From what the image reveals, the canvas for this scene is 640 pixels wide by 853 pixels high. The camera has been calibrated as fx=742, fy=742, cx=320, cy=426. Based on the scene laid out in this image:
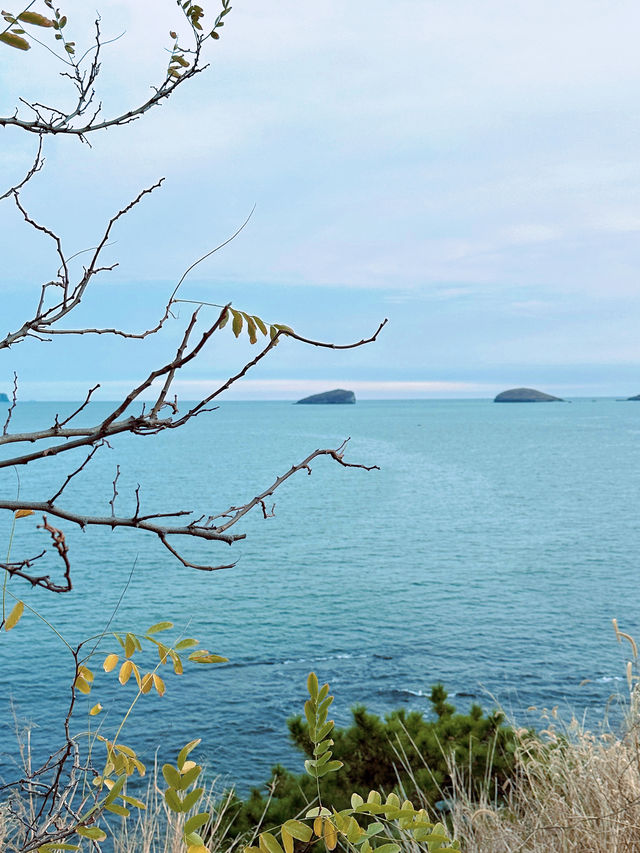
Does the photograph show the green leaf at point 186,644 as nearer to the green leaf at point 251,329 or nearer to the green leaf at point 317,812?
the green leaf at point 317,812

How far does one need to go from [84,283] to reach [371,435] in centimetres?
10590

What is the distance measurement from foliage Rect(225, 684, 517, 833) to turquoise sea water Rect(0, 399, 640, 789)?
1942 millimetres

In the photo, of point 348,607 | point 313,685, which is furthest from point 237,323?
point 348,607

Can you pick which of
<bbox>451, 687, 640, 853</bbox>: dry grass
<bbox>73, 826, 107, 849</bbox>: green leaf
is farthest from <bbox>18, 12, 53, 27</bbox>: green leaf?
<bbox>451, 687, 640, 853</bbox>: dry grass

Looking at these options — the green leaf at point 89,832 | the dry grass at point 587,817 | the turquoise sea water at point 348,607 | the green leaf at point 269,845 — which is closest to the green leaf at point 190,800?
the green leaf at point 269,845

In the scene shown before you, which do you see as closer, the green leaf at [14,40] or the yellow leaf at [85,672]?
the green leaf at [14,40]

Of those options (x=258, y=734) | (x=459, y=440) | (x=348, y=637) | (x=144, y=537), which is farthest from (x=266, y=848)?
(x=459, y=440)

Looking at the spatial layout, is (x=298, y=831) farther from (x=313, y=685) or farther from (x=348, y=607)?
(x=348, y=607)

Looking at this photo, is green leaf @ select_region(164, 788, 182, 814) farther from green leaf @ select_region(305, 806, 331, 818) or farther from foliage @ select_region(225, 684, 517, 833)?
foliage @ select_region(225, 684, 517, 833)

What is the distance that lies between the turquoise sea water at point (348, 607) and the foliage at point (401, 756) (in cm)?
194

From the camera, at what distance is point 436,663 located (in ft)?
58.4

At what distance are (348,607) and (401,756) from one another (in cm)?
1597

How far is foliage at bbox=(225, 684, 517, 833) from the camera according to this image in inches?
248

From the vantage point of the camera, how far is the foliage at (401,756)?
630 centimetres
